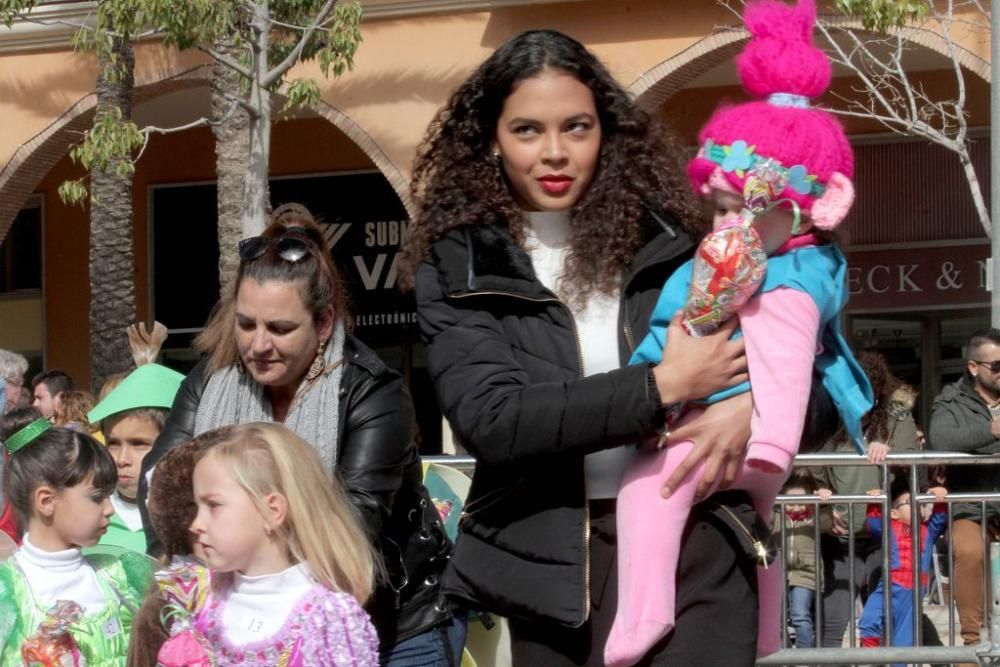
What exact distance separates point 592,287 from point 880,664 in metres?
5.11

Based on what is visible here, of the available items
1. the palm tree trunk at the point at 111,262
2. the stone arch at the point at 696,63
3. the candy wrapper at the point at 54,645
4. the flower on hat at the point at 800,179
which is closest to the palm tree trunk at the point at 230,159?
the palm tree trunk at the point at 111,262

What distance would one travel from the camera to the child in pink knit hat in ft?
8.68

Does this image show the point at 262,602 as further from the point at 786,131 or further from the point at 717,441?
the point at 786,131

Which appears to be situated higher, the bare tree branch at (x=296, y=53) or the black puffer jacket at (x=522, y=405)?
the bare tree branch at (x=296, y=53)

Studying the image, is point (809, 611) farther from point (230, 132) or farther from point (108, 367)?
point (108, 367)

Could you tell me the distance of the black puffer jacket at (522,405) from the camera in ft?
8.68

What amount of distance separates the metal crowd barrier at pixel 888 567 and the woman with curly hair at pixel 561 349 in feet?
13.8

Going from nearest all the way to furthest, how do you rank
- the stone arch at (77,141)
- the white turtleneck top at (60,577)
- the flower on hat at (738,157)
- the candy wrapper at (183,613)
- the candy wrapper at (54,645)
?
1. the flower on hat at (738,157)
2. the candy wrapper at (183,613)
3. the candy wrapper at (54,645)
4. the white turtleneck top at (60,577)
5. the stone arch at (77,141)

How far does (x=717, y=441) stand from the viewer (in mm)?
2664

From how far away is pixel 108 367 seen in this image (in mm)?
15570

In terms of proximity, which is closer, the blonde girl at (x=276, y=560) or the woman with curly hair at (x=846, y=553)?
the blonde girl at (x=276, y=560)

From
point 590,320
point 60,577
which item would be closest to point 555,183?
point 590,320

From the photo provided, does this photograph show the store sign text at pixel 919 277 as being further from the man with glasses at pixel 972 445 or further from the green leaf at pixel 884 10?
the man with glasses at pixel 972 445

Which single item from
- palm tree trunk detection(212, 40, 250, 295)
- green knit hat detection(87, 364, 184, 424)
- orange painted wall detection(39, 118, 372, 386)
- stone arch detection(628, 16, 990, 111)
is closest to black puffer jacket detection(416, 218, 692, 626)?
green knit hat detection(87, 364, 184, 424)
